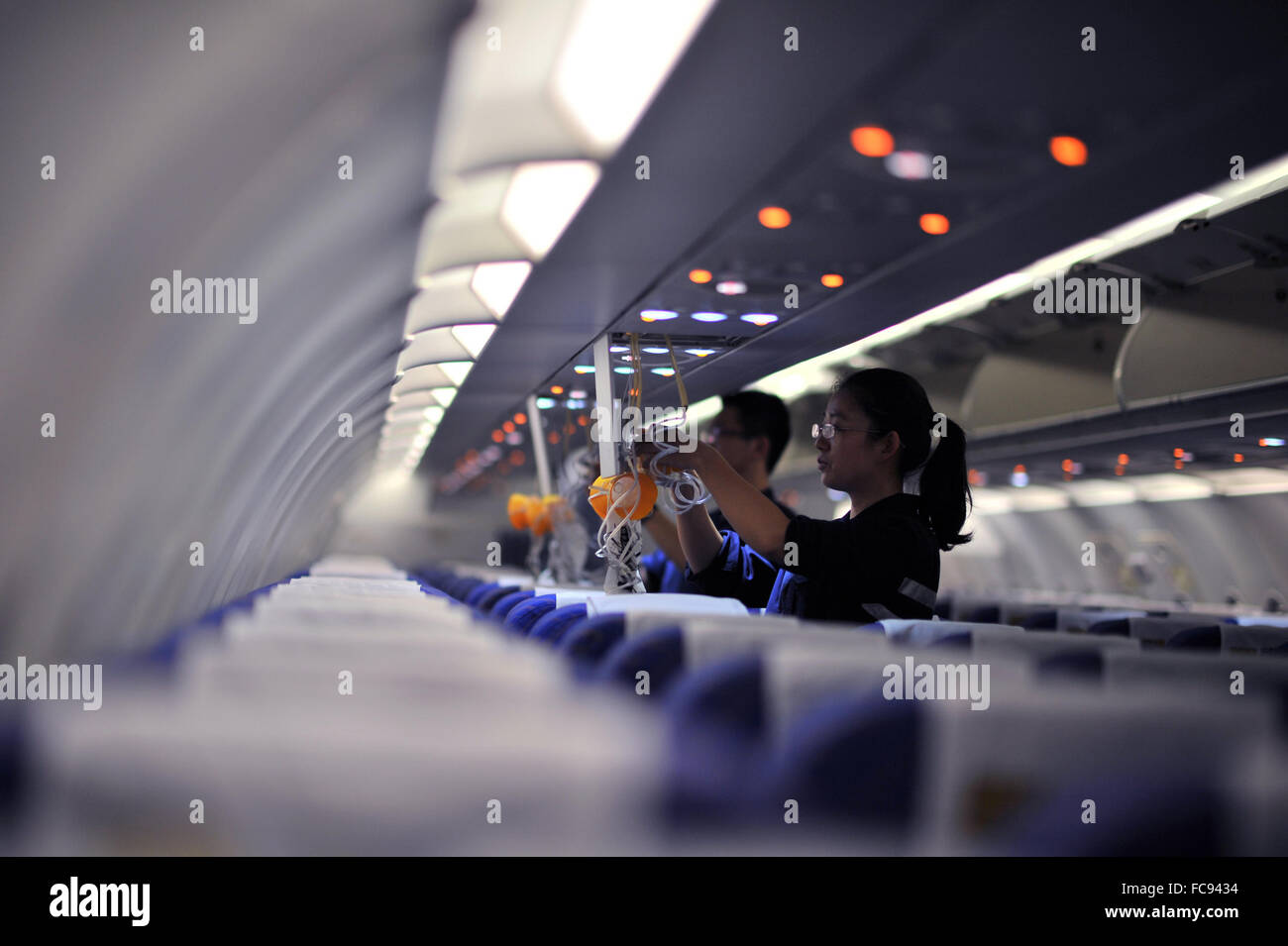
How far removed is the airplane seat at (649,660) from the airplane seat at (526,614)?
1814 mm

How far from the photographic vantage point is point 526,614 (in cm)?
486

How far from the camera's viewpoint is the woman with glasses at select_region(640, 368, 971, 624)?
3781 millimetres

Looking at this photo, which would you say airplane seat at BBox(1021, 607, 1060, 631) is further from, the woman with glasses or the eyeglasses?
the eyeglasses

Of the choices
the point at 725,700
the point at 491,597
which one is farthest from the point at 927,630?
the point at 491,597

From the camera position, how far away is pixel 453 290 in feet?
21.2

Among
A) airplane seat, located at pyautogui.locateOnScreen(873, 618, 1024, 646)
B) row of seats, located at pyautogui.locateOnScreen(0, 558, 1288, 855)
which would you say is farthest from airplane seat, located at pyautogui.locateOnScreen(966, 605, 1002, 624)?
row of seats, located at pyautogui.locateOnScreen(0, 558, 1288, 855)

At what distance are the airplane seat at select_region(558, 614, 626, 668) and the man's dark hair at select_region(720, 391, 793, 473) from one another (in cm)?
249

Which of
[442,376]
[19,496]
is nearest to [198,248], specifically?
[19,496]

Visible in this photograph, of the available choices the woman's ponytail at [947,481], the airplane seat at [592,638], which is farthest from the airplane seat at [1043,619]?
the airplane seat at [592,638]
